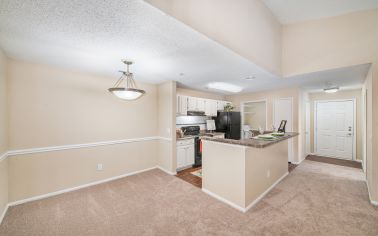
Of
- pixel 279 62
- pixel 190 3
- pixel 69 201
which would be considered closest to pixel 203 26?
pixel 190 3

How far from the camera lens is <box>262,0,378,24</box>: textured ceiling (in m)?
2.51

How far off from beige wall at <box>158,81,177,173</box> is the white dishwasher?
23 centimetres

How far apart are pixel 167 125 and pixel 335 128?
5921 millimetres

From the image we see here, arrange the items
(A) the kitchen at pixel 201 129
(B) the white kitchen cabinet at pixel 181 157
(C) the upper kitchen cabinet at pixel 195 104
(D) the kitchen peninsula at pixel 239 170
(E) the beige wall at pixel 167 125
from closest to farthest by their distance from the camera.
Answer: (D) the kitchen peninsula at pixel 239 170
(A) the kitchen at pixel 201 129
(E) the beige wall at pixel 167 125
(B) the white kitchen cabinet at pixel 181 157
(C) the upper kitchen cabinet at pixel 195 104

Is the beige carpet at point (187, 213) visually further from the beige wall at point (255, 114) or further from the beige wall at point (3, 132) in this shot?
the beige wall at point (255, 114)

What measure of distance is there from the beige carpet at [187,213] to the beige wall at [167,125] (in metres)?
0.80

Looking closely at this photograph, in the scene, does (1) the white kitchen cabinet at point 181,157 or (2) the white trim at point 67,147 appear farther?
(1) the white kitchen cabinet at point 181,157

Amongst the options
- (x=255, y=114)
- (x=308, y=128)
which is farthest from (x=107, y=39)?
(x=308, y=128)

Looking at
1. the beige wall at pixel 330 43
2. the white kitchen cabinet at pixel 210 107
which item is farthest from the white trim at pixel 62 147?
the beige wall at pixel 330 43

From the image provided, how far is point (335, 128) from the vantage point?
5.23m

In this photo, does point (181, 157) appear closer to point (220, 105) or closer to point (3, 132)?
point (220, 105)

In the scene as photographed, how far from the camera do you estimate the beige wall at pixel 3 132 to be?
6.91 ft

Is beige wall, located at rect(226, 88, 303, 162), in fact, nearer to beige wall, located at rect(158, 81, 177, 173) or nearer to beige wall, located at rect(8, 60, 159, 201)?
beige wall, located at rect(158, 81, 177, 173)

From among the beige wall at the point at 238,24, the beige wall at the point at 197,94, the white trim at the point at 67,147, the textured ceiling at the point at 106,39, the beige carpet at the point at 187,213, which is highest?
the beige wall at the point at 238,24
